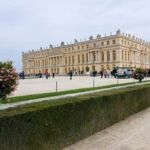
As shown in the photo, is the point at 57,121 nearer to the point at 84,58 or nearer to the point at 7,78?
the point at 7,78

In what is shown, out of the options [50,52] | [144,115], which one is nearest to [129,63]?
[50,52]

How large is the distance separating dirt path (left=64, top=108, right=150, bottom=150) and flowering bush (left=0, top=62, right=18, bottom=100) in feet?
9.72

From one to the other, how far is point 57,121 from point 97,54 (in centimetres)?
8822

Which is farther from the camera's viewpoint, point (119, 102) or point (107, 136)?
point (119, 102)

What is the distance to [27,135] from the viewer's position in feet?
16.0

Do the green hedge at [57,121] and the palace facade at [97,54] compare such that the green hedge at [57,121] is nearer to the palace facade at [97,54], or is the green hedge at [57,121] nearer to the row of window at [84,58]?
the palace facade at [97,54]

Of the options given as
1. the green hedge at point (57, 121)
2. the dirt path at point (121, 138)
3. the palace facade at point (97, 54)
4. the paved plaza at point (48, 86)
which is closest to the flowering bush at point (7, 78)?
the green hedge at point (57, 121)

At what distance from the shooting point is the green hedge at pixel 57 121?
4.59 meters

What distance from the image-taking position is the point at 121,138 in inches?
272

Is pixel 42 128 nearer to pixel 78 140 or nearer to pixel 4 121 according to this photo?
pixel 4 121

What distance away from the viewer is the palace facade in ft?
287

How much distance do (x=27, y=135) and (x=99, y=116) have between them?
3.03 m

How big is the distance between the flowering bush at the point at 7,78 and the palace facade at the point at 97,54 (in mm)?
66758

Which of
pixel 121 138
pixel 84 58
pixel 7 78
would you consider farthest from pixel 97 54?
pixel 121 138
